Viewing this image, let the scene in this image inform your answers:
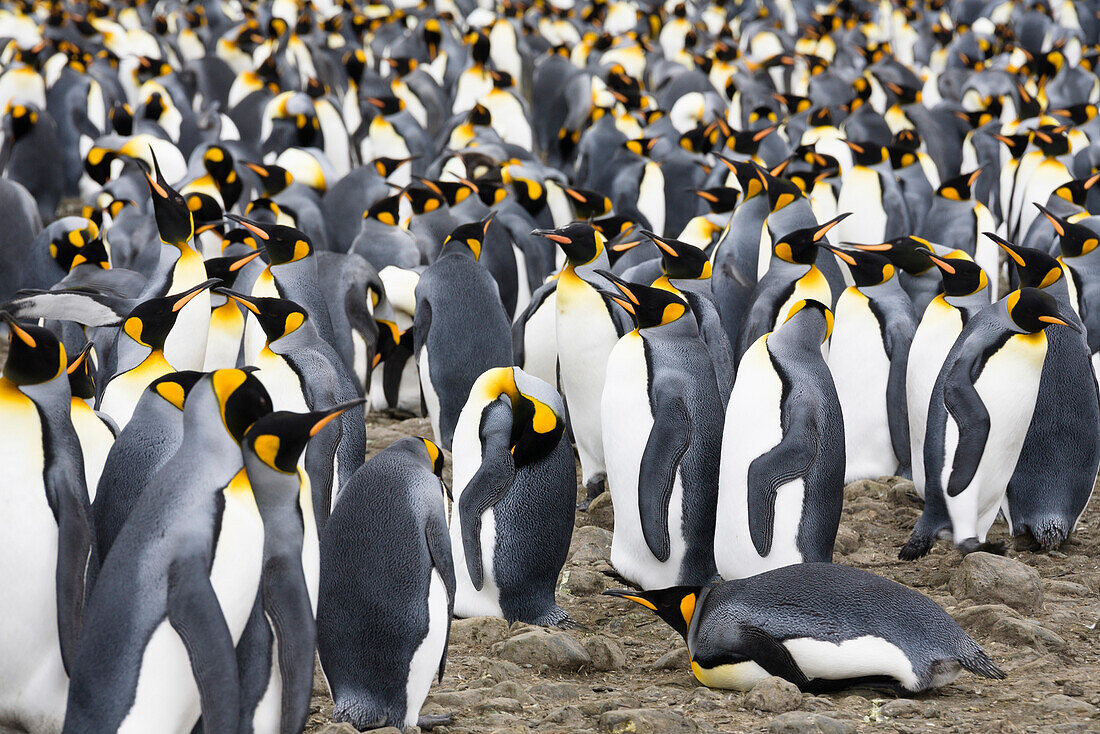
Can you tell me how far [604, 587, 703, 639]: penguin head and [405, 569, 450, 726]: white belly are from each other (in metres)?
0.57

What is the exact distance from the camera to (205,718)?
7.85 ft

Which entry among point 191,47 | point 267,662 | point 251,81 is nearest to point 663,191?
point 251,81

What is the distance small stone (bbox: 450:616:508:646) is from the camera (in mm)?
3623

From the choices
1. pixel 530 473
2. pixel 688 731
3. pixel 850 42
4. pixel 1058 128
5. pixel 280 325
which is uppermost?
pixel 850 42

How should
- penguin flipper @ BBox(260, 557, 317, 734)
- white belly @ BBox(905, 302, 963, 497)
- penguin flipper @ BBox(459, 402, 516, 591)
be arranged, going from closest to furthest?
penguin flipper @ BBox(260, 557, 317, 734) → penguin flipper @ BBox(459, 402, 516, 591) → white belly @ BBox(905, 302, 963, 497)

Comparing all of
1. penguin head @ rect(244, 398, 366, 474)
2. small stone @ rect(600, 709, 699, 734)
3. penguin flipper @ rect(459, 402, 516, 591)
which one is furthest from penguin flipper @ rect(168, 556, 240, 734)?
penguin flipper @ rect(459, 402, 516, 591)

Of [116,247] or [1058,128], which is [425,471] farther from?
[1058,128]

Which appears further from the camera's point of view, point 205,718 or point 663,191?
point 663,191

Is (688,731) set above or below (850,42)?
below

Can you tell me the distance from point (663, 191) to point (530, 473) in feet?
18.8

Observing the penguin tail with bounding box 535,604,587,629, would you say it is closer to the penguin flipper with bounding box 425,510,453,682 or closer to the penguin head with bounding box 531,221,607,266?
the penguin flipper with bounding box 425,510,453,682

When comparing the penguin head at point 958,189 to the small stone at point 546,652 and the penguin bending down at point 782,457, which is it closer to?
the penguin bending down at point 782,457

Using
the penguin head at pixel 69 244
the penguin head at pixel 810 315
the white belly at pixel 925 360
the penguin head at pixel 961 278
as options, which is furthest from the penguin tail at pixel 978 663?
the penguin head at pixel 69 244

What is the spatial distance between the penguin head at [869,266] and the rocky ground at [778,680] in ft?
3.59
